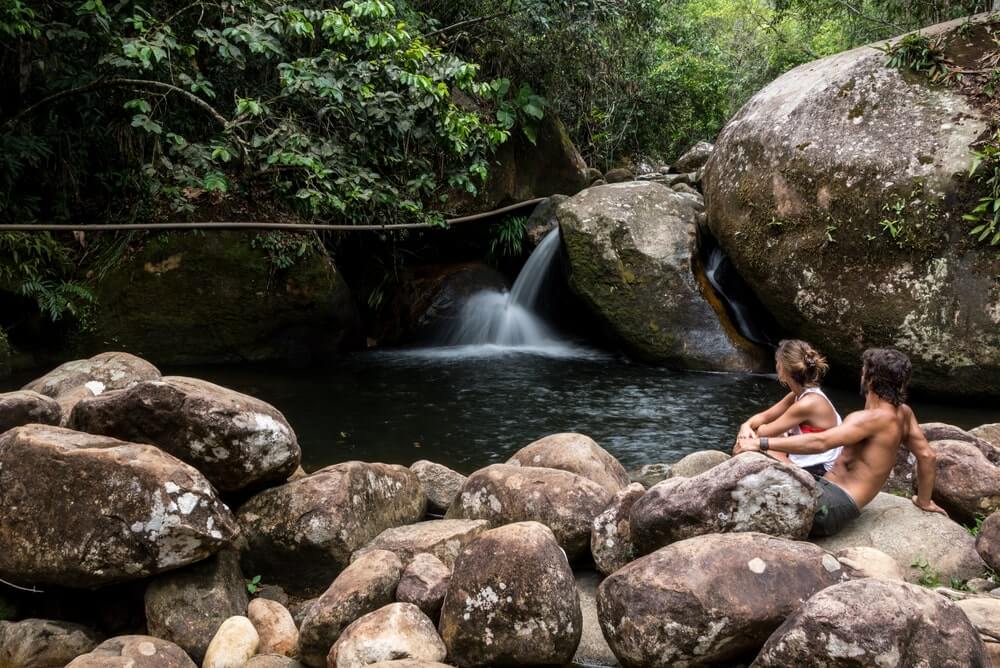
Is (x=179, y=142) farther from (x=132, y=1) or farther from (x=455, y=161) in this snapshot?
(x=455, y=161)

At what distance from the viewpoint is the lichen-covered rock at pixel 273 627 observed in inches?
144

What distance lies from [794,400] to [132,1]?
6.86 meters

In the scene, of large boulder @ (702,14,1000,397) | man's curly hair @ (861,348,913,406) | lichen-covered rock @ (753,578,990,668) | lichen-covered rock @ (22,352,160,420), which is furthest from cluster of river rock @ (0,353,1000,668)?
large boulder @ (702,14,1000,397)

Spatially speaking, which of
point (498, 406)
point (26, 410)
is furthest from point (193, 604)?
point (498, 406)

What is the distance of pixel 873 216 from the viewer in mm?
8086

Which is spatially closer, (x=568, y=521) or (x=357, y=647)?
(x=357, y=647)

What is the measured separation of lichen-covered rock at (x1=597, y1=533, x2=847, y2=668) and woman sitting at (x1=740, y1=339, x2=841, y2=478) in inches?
46.6

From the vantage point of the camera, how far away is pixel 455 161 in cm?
1052

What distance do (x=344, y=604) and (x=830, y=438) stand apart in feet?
7.88

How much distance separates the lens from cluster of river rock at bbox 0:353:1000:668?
120 inches

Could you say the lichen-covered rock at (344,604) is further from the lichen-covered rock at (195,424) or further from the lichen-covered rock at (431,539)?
the lichen-covered rock at (195,424)

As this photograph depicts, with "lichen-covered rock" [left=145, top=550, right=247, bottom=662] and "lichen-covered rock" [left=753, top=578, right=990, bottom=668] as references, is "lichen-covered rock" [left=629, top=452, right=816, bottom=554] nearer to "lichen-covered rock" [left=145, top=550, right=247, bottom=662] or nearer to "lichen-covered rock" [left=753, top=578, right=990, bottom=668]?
"lichen-covered rock" [left=753, top=578, right=990, bottom=668]

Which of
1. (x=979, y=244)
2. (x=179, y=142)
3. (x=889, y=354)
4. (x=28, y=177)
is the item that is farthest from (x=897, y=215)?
(x=28, y=177)

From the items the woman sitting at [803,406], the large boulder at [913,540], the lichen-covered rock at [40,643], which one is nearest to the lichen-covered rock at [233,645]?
the lichen-covered rock at [40,643]
